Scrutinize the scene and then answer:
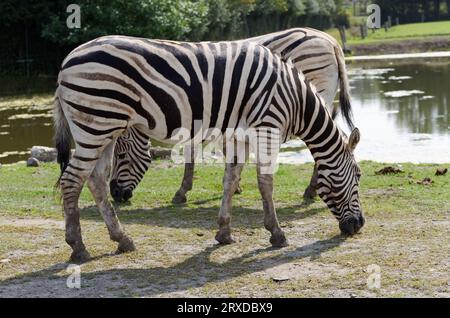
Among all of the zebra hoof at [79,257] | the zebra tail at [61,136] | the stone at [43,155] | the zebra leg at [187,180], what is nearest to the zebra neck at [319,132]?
the zebra tail at [61,136]

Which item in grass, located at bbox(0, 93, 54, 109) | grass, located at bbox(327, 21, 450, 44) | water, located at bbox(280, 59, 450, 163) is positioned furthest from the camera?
grass, located at bbox(327, 21, 450, 44)

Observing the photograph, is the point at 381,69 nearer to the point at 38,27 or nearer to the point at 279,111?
the point at 38,27

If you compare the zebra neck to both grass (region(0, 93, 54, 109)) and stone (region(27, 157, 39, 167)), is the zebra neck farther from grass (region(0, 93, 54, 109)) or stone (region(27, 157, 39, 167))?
grass (region(0, 93, 54, 109))

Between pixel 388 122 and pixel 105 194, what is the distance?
1243cm

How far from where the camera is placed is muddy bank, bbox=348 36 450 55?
141 feet

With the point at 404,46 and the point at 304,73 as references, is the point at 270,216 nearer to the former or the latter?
the point at 304,73

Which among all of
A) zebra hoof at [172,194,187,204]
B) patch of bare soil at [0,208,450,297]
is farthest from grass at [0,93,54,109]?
patch of bare soil at [0,208,450,297]

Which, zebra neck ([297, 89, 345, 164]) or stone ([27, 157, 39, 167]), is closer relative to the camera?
zebra neck ([297, 89, 345, 164])

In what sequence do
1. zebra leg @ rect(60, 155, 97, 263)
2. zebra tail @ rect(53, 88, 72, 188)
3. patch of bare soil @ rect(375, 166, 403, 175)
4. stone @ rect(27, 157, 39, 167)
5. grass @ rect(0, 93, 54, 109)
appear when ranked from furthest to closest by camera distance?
grass @ rect(0, 93, 54, 109) → stone @ rect(27, 157, 39, 167) → patch of bare soil @ rect(375, 166, 403, 175) → zebra tail @ rect(53, 88, 72, 188) → zebra leg @ rect(60, 155, 97, 263)

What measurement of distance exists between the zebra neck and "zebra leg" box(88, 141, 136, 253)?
6.65ft

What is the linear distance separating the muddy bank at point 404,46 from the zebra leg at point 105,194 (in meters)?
38.1

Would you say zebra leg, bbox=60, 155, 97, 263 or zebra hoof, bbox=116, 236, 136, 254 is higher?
zebra leg, bbox=60, 155, 97, 263

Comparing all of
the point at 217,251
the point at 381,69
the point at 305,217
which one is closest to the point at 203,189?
the point at 305,217

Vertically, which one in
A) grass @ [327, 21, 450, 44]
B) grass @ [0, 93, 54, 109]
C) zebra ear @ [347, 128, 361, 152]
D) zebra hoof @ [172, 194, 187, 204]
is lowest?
zebra hoof @ [172, 194, 187, 204]
